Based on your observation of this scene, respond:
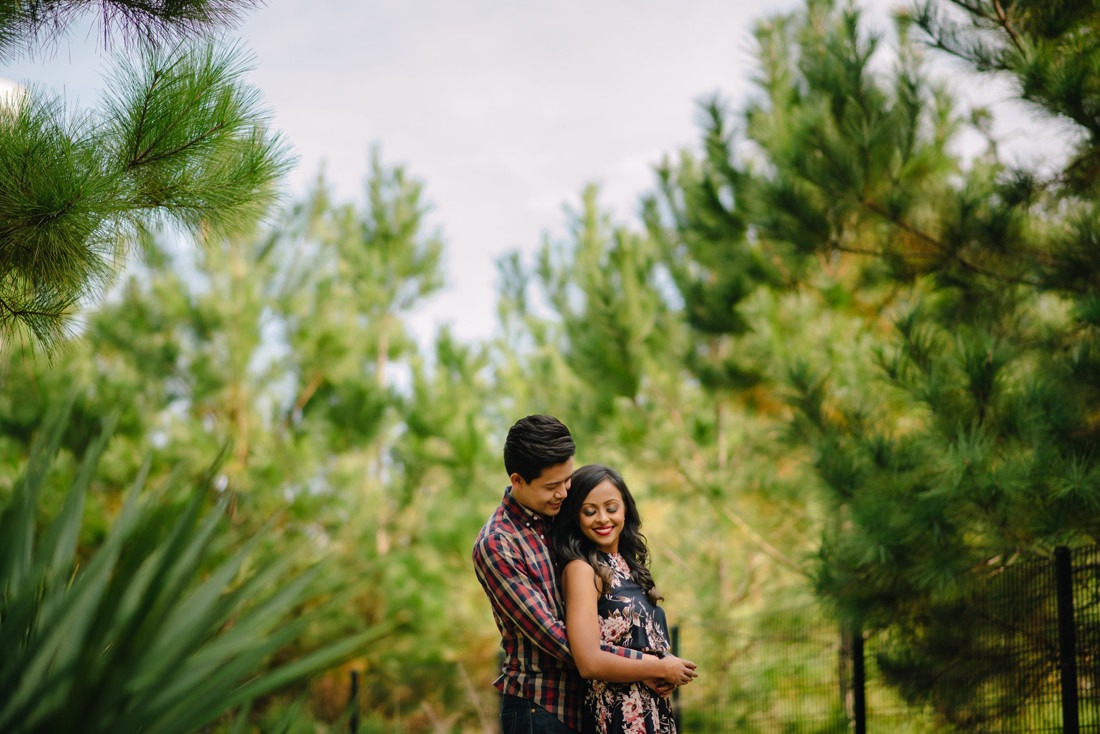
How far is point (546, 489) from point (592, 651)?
1.40 feet

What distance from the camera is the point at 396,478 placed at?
13.2 meters

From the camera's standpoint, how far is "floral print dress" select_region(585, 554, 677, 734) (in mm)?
2357

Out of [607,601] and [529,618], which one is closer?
[529,618]

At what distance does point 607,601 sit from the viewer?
2467mm

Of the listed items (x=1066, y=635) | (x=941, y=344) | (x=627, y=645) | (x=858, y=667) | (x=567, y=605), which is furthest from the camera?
(x=941, y=344)

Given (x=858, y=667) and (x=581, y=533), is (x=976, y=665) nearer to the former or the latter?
(x=858, y=667)

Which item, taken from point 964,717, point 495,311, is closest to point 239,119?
point 964,717

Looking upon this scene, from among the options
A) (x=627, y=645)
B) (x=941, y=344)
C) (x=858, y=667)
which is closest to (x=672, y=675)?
(x=627, y=645)

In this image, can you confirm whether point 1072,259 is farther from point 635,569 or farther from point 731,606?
point 731,606

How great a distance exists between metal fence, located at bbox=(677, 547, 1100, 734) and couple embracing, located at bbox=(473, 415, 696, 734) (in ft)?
6.26

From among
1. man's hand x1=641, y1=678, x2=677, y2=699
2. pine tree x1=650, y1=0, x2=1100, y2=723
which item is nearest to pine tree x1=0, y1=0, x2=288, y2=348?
man's hand x1=641, y1=678, x2=677, y2=699

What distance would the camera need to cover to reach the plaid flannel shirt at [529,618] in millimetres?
2293

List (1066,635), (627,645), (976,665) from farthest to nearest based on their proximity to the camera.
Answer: (976,665), (1066,635), (627,645)

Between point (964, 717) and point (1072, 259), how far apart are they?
2229 millimetres
